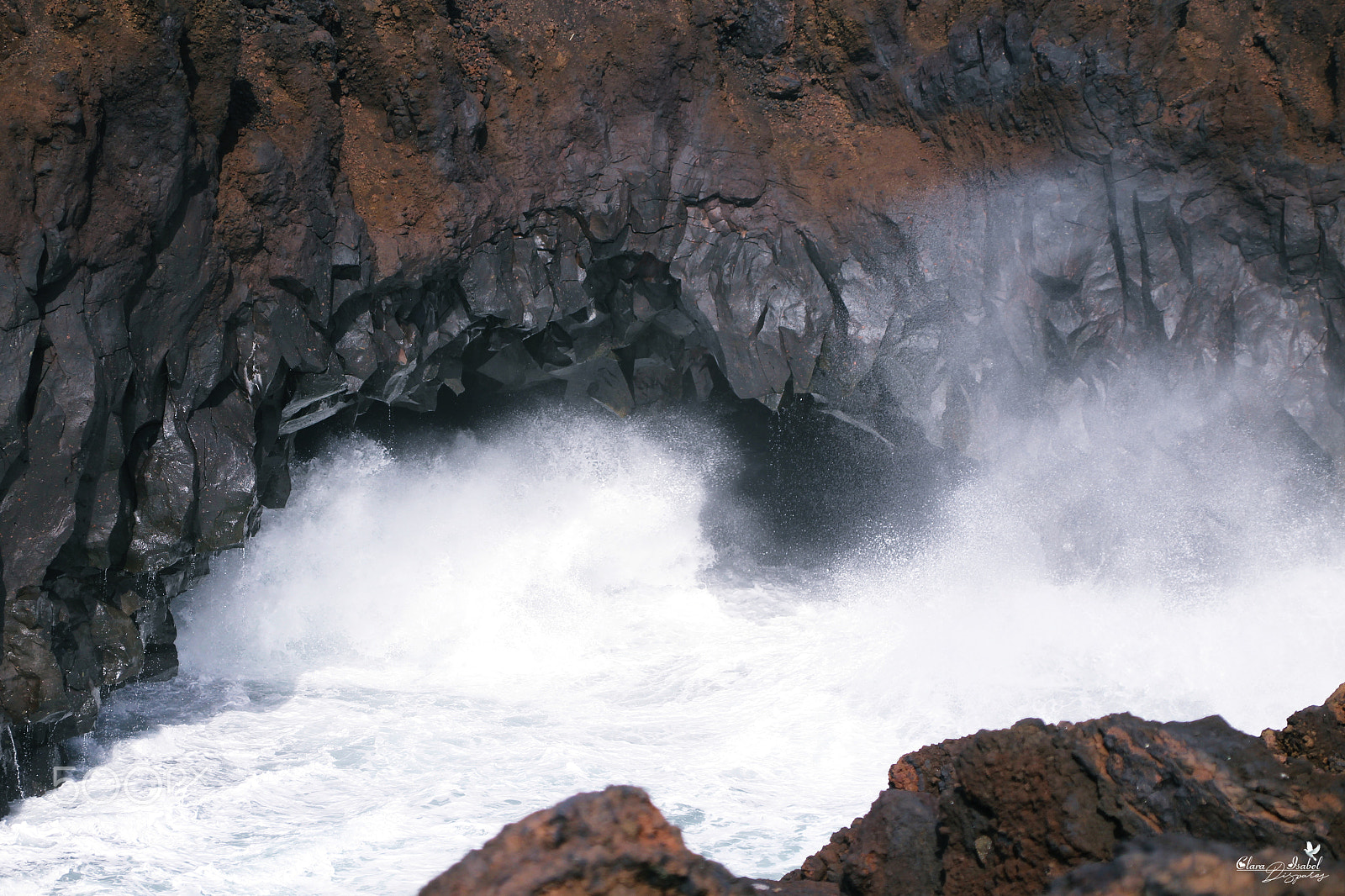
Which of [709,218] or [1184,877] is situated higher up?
[709,218]

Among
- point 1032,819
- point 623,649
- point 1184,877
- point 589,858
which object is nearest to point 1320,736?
point 1032,819

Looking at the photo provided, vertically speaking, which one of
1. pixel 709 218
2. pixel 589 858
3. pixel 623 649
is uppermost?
pixel 709 218

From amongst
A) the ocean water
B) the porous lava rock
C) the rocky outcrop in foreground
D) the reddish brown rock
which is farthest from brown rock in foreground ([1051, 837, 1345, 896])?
the ocean water

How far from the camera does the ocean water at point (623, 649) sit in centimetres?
716

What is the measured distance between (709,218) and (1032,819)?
8034 mm

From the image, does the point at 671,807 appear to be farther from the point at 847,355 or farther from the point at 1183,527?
the point at 1183,527

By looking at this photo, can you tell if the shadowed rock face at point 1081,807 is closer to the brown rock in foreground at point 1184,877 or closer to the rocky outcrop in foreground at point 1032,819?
the rocky outcrop in foreground at point 1032,819

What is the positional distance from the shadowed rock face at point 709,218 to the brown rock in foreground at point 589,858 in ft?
22.0

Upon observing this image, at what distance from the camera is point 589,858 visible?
8.45 ft

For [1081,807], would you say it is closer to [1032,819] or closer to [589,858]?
[1032,819]

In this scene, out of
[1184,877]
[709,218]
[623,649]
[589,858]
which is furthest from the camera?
[623,649]

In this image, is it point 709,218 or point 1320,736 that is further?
point 709,218

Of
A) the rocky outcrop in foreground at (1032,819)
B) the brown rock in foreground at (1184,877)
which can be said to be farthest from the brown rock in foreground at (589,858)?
the brown rock in foreground at (1184,877)

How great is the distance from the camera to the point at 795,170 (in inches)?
428
